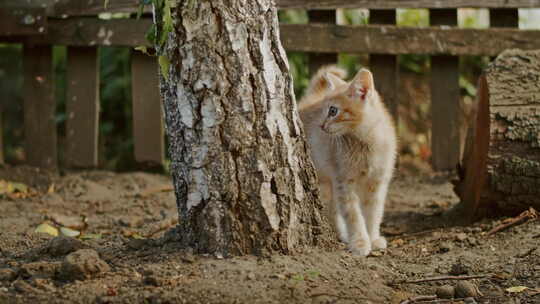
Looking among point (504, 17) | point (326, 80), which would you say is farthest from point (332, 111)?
point (504, 17)

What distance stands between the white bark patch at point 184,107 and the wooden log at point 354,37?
2943 millimetres

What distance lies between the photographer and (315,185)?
11.9ft

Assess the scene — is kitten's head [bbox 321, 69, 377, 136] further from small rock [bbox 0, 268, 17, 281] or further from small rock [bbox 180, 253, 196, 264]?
small rock [bbox 0, 268, 17, 281]

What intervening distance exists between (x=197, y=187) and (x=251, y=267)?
0.44m

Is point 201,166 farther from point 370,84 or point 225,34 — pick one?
point 370,84

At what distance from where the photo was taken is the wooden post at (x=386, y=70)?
641cm

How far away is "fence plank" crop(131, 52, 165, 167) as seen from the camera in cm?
643

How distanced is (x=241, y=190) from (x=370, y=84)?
5.46ft

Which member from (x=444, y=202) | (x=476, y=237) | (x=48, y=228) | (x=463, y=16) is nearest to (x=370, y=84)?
(x=476, y=237)

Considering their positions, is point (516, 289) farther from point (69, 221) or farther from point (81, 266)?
point (69, 221)

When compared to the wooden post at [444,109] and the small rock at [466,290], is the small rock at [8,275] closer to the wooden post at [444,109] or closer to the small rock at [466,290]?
the small rock at [466,290]

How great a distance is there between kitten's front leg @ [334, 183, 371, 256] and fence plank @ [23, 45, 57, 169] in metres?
A: 2.90

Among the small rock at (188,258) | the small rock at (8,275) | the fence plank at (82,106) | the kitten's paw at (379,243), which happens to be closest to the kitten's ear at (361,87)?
the kitten's paw at (379,243)

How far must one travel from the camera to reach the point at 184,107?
132 inches
